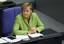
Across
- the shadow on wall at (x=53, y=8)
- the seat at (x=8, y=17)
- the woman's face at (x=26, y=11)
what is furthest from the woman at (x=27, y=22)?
the shadow on wall at (x=53, y=8)

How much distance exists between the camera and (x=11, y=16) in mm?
4551

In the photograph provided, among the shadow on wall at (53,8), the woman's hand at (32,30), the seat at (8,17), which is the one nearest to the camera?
the woman's hand at (32,30)

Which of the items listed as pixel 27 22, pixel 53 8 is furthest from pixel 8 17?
pixel 53 8

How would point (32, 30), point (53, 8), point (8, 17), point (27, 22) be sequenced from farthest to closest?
1. point (53, 8)
2. point (8, 17)
3. point (27, 22)
4. point (32, 30)

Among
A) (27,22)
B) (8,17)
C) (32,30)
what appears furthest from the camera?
(8,17)

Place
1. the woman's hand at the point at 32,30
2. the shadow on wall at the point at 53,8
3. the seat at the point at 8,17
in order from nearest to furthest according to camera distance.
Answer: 1. the woman's hand at the point at 32,30
2. the seat at the point at 8,17
3. the shadow on wall at the point at 53,8

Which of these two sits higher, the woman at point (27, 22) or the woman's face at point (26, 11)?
the woman's face at point (26, 11)

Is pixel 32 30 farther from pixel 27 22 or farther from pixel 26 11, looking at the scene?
pixel 26 11

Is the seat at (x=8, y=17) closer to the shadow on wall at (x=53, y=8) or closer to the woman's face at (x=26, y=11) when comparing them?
the woman's face at (x=26, y=11)

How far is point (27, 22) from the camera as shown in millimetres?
3844

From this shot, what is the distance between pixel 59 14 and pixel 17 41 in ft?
11.7

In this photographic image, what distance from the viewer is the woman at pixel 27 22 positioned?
12.3ft

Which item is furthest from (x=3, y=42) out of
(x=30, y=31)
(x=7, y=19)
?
(x=7, y=19)

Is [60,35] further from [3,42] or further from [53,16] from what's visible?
[53,16]
